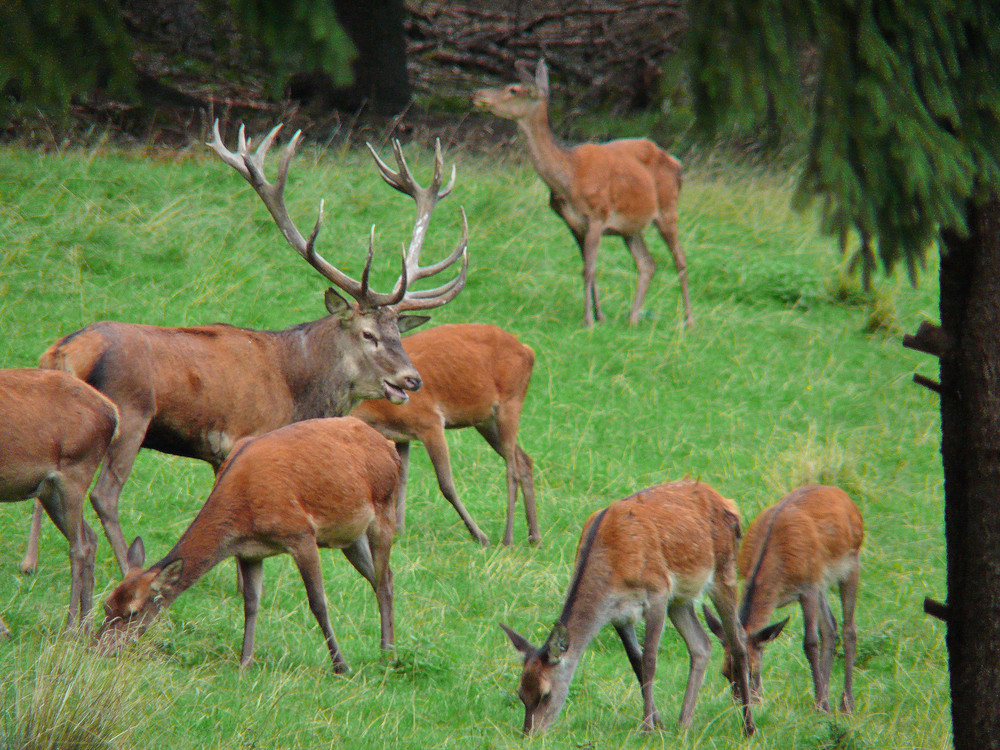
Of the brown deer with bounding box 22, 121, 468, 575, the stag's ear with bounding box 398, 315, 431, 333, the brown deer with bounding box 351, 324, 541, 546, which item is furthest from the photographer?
the brown deer with bounding box 351, 324, 541, 546

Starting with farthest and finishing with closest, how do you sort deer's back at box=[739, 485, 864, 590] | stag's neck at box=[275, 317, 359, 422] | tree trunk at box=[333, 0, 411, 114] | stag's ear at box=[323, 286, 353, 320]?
tree trunk at box=[333, 0, 411, 114] → stag's ear at box=[323, 286, 353, 320] → stag's neck at box=[275, 317, 359, 422] → deer's back at box=[739, 485, 864, 590]

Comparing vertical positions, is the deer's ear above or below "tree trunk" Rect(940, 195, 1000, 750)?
below

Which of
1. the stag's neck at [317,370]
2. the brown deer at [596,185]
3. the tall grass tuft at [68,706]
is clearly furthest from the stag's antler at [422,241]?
the tall grass tuft at [68,706]

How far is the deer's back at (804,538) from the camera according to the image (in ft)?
21.8

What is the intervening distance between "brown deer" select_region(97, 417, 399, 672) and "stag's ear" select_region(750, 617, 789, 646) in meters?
1.93

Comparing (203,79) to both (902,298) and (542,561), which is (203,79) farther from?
(542,561)

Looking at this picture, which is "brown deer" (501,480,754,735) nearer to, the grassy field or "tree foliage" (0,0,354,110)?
the grassy field

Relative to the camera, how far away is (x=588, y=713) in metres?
5.77

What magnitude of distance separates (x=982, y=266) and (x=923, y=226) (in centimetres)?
107

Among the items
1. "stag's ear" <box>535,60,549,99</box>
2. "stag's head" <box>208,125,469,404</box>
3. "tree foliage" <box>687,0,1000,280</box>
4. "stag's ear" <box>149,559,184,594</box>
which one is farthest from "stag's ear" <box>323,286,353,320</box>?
"stag's ear" <box>535,60,549,99</box>

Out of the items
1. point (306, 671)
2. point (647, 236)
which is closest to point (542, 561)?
point (306, 671)

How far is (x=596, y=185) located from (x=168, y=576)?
8116 millimetres

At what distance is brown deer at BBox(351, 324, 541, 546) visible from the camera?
8469 millimetres

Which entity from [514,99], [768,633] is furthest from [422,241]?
[514,99]
